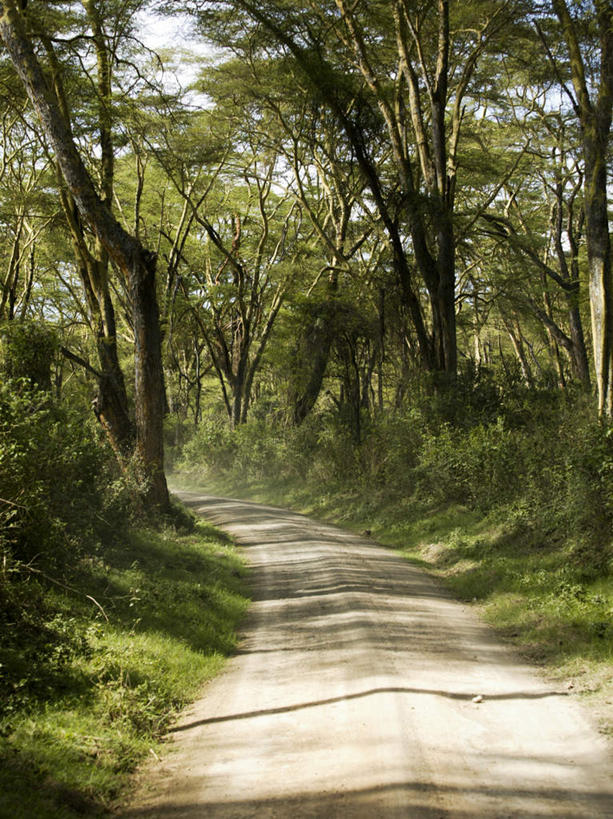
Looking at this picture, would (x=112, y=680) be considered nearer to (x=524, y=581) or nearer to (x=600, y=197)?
(x=524, y=581)

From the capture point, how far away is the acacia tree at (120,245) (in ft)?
38.0

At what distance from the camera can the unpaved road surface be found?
3971mm

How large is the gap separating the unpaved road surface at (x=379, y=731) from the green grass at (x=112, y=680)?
27cm

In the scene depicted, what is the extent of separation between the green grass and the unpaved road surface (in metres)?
0.27

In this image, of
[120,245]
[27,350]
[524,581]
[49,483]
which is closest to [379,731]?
[524,581]

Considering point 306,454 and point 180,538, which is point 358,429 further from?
point 180,538

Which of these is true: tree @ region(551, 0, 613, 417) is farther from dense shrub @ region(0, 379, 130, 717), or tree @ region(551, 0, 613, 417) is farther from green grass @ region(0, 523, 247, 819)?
dense shrub @ region(0, 379, 130, 717)

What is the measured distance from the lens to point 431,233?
18016 millimetres

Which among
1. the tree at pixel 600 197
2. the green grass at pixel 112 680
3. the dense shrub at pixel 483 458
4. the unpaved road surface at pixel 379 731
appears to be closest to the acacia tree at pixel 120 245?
the green grass at pixel 112 680

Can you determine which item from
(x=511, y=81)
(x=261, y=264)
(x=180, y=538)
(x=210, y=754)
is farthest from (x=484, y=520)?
(x=261, y=264)

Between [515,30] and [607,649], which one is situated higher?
[515,30]

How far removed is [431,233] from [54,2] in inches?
381

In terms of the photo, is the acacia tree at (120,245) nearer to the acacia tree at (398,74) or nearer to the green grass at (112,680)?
the green grass at (112,680)

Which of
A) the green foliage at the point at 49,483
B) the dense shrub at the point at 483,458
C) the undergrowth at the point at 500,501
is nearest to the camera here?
the green foliage at the point at 49,483
